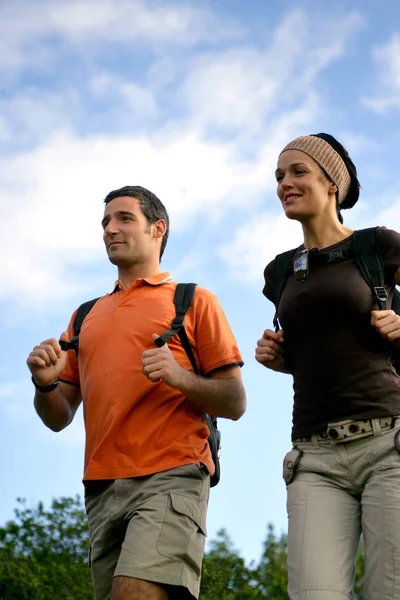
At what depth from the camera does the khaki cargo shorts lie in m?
4.56

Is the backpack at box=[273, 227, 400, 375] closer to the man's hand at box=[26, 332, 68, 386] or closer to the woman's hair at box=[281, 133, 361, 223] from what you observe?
the woman's hair at box=[281, 133, 361, 223]

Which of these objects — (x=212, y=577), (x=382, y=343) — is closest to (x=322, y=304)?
(x=382, y=343)

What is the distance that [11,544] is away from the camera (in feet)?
52.9

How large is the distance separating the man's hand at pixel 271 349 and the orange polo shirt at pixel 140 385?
1.73 ft

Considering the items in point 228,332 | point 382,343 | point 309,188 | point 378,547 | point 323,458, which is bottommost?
point 378,547

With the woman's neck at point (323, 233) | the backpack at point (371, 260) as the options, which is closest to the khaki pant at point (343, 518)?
the backpack at point (371, 260)

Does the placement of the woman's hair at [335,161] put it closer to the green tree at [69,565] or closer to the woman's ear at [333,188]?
the woman's ear at [333,188]

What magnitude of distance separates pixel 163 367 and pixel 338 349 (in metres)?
0.97

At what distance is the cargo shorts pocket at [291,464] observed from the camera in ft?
14.3

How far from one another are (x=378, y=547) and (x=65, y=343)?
238 cm

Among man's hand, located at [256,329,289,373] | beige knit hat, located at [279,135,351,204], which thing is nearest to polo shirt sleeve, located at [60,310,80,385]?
man's hand, located at [256,329,289,373]

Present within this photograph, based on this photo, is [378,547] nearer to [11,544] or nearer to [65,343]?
[65,343]

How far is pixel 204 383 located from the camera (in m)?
4.98

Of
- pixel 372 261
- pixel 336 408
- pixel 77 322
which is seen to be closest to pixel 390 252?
pixel 372 261
